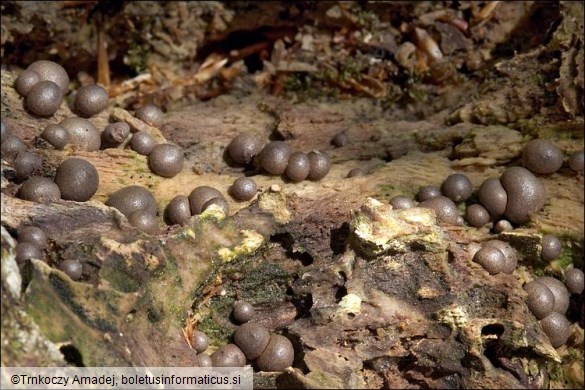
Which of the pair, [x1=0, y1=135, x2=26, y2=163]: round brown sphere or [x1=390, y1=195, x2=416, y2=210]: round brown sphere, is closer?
[x1=0, y1=135, x2=26, y2=163]: round brown sphere

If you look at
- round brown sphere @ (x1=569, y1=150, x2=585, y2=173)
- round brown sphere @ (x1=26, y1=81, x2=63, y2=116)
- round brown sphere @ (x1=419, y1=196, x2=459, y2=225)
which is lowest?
round brown sphere @ (x1=419, y1=196, x2=459, y2=225)

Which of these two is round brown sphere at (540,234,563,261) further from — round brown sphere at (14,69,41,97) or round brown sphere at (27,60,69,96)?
round brown sphere at (14,69,41,97)

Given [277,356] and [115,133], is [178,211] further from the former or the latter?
[277,356]

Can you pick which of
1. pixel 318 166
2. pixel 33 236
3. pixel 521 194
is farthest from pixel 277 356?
pixel 521 194

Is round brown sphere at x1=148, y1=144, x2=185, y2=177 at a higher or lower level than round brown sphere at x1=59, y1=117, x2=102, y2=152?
lower

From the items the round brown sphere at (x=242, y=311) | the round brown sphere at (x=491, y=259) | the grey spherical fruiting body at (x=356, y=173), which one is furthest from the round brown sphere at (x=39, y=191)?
the round brown sphere at (x=491, y=259)

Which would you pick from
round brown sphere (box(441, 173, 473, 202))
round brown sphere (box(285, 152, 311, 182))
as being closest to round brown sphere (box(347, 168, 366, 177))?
round brown sphere (box(285, 152, 311, 182))

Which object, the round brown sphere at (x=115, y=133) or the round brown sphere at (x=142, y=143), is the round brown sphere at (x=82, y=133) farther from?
the round brown sphere at (x=142, y=143)

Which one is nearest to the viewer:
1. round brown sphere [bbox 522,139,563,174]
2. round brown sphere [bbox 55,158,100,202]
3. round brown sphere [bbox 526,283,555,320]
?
round brown sphere [bbox 55,158,100,202]
